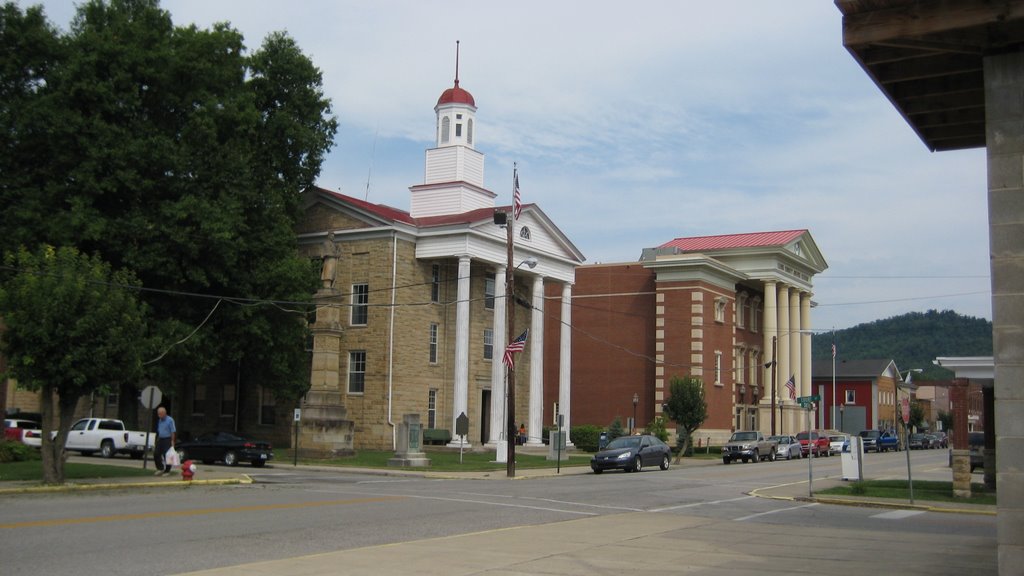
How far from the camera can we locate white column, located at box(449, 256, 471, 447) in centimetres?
5038

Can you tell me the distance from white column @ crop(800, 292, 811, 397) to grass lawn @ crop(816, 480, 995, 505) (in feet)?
155

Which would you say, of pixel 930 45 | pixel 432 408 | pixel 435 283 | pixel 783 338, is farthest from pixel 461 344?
pixel 930 45

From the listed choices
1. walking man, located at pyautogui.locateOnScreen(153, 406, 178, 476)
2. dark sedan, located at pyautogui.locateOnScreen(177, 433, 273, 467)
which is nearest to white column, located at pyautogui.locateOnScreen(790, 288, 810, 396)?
dark sedan, located at pyautogui.locateOnScreen(177, 433, 273, 467)

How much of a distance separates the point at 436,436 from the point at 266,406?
9.82 meters

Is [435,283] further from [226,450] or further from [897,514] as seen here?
[897,514]

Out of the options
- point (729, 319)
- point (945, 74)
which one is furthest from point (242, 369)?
point (945, 74)

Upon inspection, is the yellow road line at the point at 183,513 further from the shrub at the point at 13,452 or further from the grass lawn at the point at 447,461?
the shrub at the point at 13,452

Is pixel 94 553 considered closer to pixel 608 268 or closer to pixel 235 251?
pixel 235 251

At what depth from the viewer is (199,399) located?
181 ft

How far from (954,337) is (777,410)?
121m

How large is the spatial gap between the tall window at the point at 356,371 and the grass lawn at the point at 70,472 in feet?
68.2

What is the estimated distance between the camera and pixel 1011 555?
10.5 meters

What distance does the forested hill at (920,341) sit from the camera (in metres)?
171

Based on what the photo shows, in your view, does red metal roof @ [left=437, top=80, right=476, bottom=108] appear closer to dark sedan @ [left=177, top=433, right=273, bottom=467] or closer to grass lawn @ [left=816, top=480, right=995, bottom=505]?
dark sedan @ [left=177, top=433, right=273, bottom=467]
